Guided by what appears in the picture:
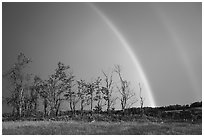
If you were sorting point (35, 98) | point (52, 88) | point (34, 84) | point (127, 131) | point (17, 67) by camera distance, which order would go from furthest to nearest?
point (35, 98) < point (34, 84) < point (52, 88) < point (17, 67) < point (127, 131)


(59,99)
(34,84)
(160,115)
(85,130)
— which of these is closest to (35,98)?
(34,84)

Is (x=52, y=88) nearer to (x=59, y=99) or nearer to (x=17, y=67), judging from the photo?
(x=59, y=99)

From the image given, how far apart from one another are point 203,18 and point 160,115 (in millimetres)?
17322

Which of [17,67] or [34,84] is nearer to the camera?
[17,67]

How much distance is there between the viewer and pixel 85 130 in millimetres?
24234

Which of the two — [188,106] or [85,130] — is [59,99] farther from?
[85,130]

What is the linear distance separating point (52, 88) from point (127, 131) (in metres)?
25.3

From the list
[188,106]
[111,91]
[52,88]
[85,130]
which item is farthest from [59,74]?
[85,130]

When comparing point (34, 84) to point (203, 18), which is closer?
point (203, 18)

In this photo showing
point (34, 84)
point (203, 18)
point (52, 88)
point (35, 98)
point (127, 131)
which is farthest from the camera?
point (35, 98)

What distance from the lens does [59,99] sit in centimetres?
4788

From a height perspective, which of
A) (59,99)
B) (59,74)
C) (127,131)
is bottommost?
(127,131)

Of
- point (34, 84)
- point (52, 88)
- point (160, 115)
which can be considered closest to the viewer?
point (160, 115)

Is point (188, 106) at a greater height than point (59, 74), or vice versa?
point (59, 74)
